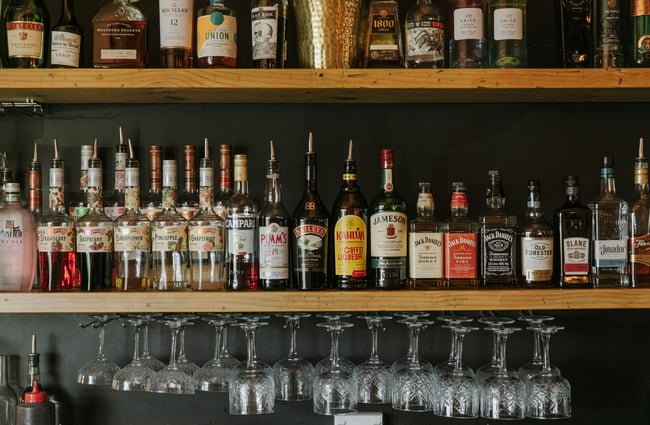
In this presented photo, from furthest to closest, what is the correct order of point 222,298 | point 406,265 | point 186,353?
point 186,353
point 406,265
point 222,298

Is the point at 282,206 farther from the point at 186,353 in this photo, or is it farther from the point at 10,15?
the point at 10,15

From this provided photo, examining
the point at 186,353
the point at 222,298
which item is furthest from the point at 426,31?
the point at 186,353

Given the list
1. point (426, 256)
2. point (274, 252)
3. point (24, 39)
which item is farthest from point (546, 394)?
point (24, 39)

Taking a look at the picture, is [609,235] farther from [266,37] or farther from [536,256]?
→ [266,37]

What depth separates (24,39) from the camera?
6.27ft

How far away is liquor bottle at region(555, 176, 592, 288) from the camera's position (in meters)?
1.91

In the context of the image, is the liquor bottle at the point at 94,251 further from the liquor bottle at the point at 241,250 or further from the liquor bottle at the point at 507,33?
the liquor bottle at the point at 507,33

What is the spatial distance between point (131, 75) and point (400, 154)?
0.76 metres

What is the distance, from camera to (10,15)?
6.39 ft

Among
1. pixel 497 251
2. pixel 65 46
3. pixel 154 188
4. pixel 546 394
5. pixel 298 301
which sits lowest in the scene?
pixel 546 394

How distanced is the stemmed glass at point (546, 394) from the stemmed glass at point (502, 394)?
2 centimetres

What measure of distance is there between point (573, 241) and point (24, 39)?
143 cm

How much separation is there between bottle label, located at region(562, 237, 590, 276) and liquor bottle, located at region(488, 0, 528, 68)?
0.46 metres

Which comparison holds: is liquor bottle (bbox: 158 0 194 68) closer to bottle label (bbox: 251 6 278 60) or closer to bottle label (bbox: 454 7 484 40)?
bottle label (bbox: 251 6 278 60)
